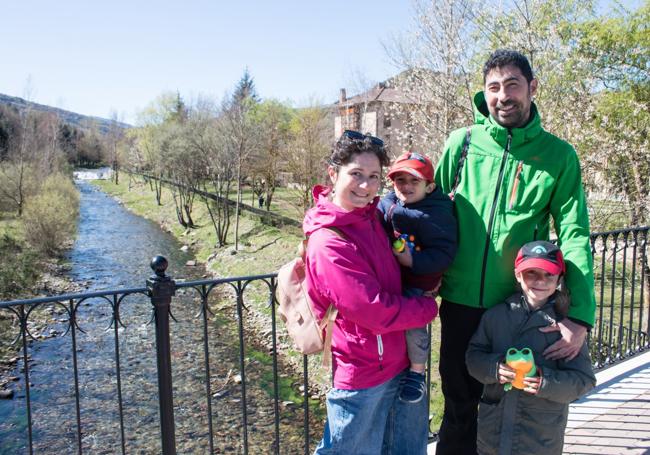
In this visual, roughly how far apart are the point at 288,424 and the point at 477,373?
8.31 m

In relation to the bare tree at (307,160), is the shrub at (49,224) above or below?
below

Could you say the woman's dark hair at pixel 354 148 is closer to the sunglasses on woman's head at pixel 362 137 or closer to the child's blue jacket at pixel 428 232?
the sunglasses on woman's head at pixel 362 137

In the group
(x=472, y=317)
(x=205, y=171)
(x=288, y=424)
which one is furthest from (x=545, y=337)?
Result: (x=205, y=171)

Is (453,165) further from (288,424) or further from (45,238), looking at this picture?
(45,238)

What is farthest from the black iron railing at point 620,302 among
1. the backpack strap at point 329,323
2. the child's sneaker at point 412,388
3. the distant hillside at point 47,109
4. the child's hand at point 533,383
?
the distant hillside at point 47,109

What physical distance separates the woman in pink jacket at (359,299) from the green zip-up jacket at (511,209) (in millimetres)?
361

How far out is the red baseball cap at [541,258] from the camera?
2111mm

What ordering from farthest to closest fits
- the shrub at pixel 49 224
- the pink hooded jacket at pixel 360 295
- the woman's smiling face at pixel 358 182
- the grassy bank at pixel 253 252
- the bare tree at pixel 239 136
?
1. the bare tree at pixel 239 136
2. the shrub at pixel 49 224
3. the grassy bank at pixel 253 252
4. the woman's smiling face at pixel 358 182
5. the pink hooded jacket at pixel 360 295

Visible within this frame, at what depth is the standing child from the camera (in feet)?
7.29

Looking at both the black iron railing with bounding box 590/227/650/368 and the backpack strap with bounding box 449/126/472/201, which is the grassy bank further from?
the backpack strap with bounding box 449/126/472/201

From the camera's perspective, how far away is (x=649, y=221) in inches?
404

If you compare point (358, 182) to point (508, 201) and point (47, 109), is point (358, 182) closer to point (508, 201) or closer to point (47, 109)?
point (508, 201)

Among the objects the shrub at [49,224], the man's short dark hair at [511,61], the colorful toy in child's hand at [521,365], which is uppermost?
the man's short dark hair at [511,61]

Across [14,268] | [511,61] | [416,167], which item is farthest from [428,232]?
[14,268]
